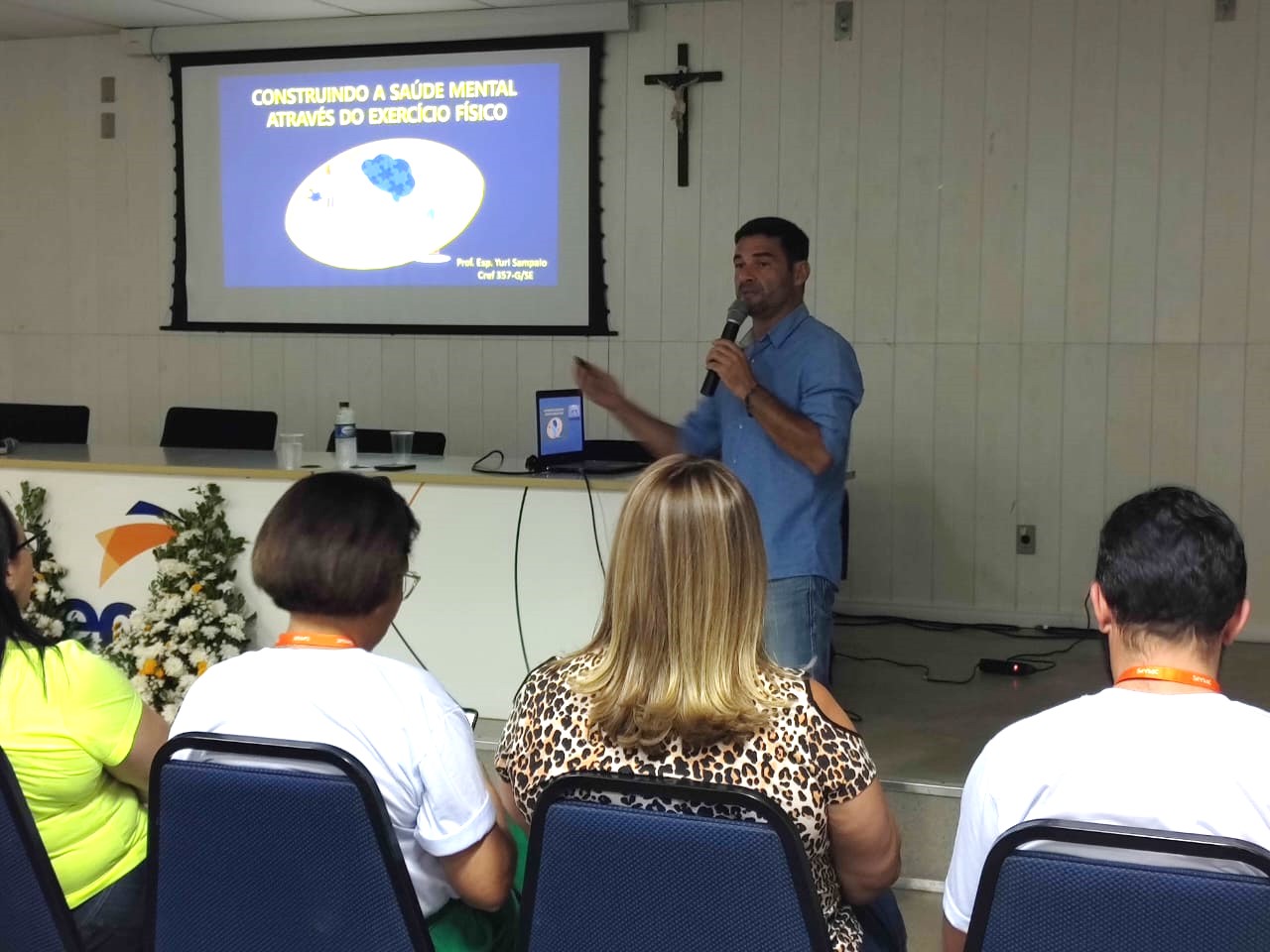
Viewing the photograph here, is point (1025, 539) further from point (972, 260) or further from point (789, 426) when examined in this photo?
point (789, 426)

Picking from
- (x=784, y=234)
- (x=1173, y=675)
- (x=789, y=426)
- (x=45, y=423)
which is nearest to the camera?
(x=1173, y=675)

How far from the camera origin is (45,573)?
4.20 m

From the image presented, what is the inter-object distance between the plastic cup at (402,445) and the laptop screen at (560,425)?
0.54 metres

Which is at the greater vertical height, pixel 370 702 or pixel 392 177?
pixel 392 177

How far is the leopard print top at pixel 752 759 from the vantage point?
1.56 m

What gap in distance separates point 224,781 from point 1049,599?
444cm

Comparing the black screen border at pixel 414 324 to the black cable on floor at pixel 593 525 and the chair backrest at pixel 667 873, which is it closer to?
the black cable on floor at pixel 593 525

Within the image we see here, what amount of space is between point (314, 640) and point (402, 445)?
8.59 ft

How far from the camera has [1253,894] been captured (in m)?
1.22

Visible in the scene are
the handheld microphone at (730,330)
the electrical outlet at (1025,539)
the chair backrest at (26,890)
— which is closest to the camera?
the chair backrest at (26,890)

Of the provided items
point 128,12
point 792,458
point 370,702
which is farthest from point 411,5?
point 370,702

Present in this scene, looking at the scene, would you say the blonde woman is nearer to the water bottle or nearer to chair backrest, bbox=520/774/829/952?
chair backrest, bbox=520/774/829/952

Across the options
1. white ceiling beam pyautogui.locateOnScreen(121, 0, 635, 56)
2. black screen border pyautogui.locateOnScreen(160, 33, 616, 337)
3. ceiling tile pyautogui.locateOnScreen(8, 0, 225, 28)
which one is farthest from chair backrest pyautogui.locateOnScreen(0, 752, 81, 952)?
Answer: ceiling tile pyautogui.locateOnScreen(8, 0, 225, 28)

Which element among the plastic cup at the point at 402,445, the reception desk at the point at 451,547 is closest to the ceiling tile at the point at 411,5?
the plastic cup at the point at 402,445
